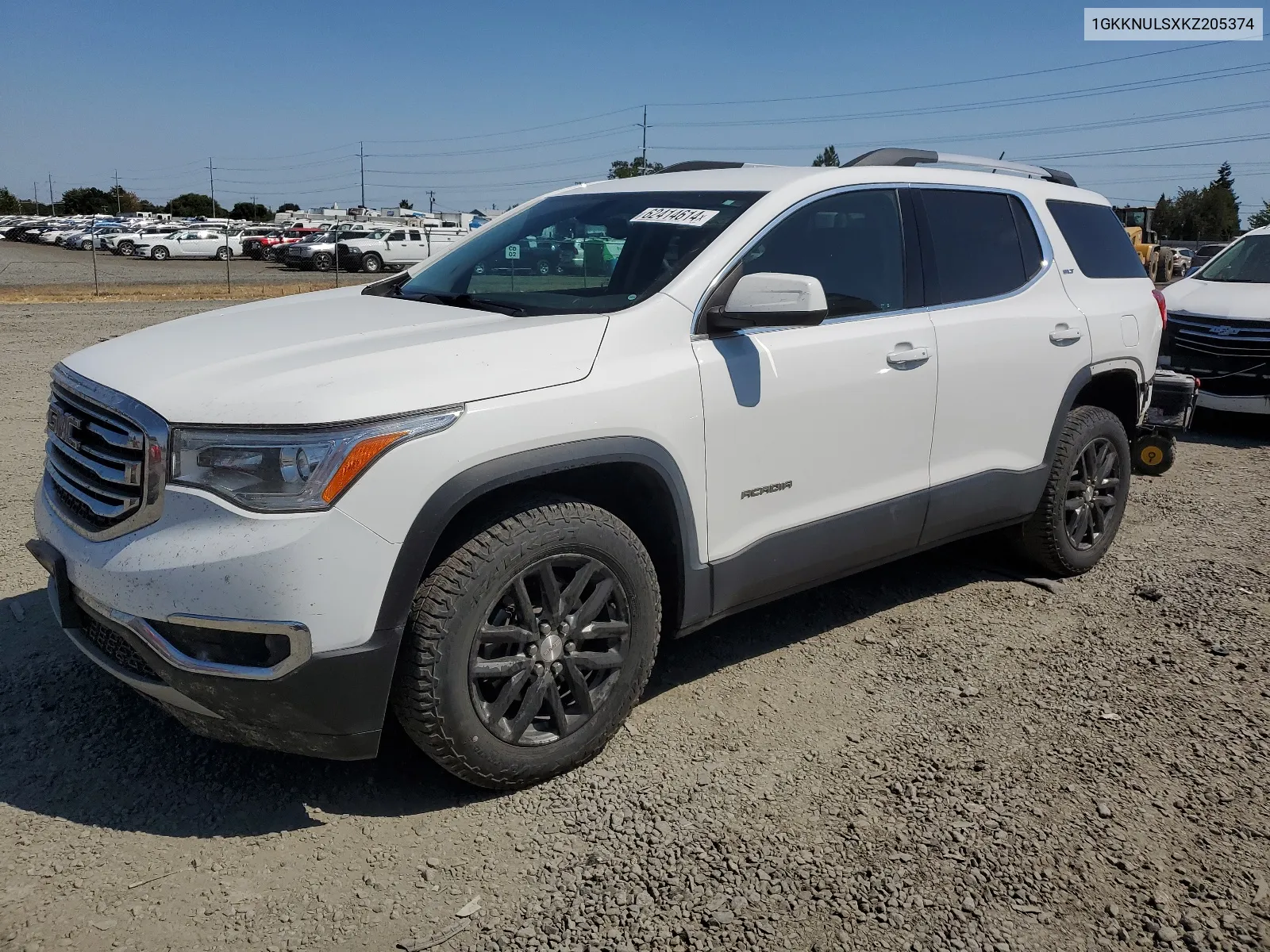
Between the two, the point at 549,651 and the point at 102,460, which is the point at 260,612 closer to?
the point at 102,460

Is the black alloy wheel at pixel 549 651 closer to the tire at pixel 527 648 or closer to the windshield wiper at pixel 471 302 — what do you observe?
the tire at pixel 527 648

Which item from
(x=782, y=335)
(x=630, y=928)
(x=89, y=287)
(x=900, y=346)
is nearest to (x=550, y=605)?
(x=630, y=928)

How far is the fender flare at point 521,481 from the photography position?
2.71 meters

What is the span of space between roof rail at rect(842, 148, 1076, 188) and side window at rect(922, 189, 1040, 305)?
0.68 feet

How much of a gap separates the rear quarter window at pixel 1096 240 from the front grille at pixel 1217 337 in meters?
4.10

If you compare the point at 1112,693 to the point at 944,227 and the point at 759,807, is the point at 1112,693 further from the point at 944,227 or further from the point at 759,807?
the point at 944,227

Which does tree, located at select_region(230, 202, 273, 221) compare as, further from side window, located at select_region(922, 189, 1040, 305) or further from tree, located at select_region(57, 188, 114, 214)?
side window, located at select_region(922, 189, 1040, 305)

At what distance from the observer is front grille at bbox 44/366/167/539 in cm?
269

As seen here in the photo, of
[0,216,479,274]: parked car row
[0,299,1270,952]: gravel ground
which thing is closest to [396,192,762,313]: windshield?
[0,299,1270,952]: gravel ground

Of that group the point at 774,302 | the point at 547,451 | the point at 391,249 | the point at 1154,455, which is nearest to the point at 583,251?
the point at 774,302

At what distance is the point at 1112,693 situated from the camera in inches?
153

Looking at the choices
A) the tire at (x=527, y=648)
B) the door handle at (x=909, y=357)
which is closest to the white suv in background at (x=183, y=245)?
the door handle at (x=909, y=357)

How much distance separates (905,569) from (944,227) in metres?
1.83

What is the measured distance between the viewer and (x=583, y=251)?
3908mm
